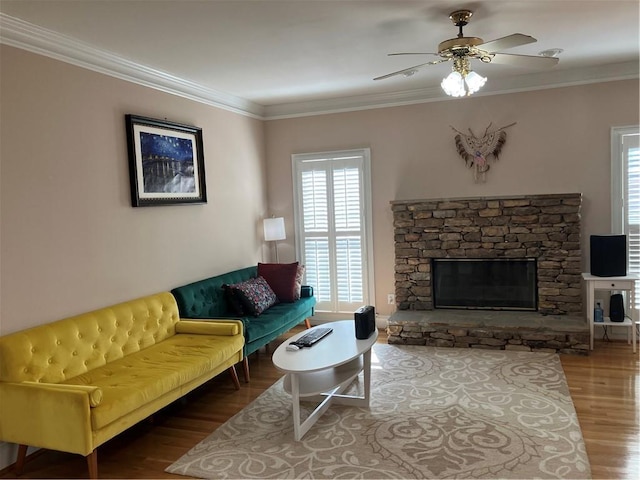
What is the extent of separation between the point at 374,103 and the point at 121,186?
3.02m

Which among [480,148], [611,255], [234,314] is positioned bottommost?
[234,314]

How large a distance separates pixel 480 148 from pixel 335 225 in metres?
1.85

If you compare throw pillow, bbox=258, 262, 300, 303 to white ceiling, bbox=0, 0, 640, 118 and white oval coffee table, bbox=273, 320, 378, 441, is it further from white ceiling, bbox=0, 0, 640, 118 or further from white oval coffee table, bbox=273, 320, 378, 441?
white ceiling, bbox=0, 0, 640, 118

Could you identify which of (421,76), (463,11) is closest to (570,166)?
(421,76)

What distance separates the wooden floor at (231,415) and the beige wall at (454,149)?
1.38 meters

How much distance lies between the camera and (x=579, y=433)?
3.12 m

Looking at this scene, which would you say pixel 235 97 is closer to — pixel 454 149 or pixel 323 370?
pixel 454 149

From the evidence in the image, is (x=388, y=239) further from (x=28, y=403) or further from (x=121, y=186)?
(x=28, y=403)

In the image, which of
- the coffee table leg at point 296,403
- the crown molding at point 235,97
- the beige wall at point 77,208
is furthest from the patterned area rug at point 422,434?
the crown molding at point 235,97

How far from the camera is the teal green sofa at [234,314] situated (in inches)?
172

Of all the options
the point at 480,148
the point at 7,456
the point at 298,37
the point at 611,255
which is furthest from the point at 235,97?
the point at 611,255

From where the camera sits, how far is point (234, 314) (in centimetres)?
480

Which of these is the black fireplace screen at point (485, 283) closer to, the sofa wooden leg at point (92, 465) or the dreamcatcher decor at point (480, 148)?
the dreamcatcher decor at point (480, 148)

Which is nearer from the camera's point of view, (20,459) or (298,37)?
(20,459)
